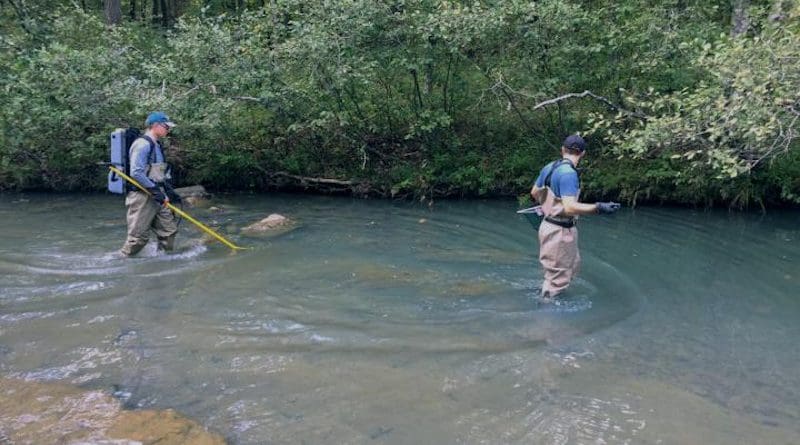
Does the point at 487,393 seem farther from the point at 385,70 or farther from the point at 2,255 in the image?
the point at 385,70

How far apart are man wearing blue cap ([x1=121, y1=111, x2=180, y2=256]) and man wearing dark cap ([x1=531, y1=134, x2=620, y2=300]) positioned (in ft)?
16.2

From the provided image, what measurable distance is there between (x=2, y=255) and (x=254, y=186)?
6834 mm

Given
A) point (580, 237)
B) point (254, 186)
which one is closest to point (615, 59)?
point (580, 237)

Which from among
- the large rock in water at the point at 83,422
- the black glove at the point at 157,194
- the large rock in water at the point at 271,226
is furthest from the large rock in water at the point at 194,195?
the large rock in water at the point at 83,422

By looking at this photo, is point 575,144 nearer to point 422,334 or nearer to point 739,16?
point 422,334

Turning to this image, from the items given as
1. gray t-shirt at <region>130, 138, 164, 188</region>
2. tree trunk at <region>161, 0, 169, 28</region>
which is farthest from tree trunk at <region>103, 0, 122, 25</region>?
gray t-shirt at <region>130, 138, 164, 188</region>

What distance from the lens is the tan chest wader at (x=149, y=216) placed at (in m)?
8.77

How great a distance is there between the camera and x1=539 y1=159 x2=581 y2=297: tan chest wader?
267 inches

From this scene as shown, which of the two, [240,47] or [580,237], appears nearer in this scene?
[580,237]

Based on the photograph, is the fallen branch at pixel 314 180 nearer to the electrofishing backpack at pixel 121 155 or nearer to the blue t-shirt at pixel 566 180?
the electrofishing backpack at pixel 121 155

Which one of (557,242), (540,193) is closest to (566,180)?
(540,193)

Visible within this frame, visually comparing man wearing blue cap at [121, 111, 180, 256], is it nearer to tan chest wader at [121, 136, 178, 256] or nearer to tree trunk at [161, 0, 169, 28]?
tan chest wader at [121, 136, 178, 256]

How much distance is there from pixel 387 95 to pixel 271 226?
200 inches

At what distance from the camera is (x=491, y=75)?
45.6ft
